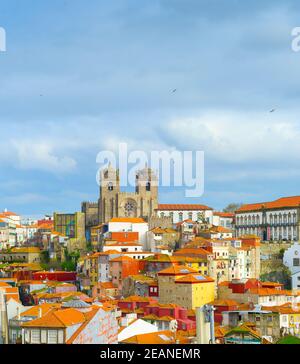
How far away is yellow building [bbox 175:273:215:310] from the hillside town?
27 millimetres

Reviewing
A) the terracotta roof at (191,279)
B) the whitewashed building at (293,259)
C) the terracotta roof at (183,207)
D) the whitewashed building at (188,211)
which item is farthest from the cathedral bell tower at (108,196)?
the terracotta roof at (191,279)

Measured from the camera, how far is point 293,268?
81.5 ft

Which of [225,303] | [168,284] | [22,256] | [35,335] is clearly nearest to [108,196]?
[22,256]

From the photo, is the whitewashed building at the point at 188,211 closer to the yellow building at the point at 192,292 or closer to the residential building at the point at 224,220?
the residential building at the point at 224,220

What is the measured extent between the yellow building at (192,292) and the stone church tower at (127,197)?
1178cm

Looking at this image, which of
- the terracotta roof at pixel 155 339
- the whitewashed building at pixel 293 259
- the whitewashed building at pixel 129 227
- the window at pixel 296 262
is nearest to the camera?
the terracotta roof at pixel 155 339

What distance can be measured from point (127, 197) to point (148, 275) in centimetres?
1036

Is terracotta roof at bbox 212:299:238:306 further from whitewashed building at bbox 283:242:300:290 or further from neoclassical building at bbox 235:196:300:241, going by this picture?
neoclassical building at bbox 235:196:300:241

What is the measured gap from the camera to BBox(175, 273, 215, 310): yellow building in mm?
18125

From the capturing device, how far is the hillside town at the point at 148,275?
1216 cm

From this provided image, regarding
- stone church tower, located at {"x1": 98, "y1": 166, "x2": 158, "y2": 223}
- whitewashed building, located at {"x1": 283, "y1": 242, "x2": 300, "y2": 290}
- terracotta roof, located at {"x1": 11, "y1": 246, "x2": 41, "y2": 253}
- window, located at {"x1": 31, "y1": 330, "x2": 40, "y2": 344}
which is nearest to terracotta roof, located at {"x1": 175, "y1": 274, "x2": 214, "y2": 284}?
whitewashed building, located at {"x1": 283, "y1": 242, "x2": 300, "y2": 290}

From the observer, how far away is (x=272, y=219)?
101 ft

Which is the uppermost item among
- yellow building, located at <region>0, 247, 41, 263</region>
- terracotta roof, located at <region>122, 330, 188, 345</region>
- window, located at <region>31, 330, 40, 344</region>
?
yellow building, located at <region>0, 247, 41, 263</region>

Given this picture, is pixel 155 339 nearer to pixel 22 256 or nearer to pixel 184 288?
pixel 184 288
